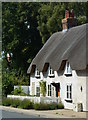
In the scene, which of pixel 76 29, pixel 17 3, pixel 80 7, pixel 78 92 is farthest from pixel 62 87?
pixel 17 3

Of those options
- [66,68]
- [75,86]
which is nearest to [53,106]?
[75,86]

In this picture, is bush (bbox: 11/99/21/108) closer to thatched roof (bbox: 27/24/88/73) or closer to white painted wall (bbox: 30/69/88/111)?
white painted wall (bbox: 30/69/88/111)

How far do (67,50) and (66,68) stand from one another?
5.47ft

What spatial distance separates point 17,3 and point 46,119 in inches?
1420

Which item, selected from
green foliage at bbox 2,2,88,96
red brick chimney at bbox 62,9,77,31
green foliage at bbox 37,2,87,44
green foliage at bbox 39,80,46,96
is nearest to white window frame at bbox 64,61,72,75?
green foliage at bbox 39,80,46,96

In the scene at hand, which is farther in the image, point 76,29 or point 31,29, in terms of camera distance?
point 31,29

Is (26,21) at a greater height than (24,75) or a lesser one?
greater

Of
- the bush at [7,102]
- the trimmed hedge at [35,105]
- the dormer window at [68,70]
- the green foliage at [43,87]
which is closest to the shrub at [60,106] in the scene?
the trimmed hedge at [35,105]

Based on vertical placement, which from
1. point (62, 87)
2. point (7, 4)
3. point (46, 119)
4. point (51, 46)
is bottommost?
point (46, 119)

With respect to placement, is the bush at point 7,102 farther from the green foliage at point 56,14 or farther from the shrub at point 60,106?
the green foliage at point 56,14

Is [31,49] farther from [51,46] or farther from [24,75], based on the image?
[51,46]

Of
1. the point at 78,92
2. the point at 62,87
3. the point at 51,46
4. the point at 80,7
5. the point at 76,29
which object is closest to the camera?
the point at 78,92

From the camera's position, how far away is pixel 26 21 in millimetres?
54969

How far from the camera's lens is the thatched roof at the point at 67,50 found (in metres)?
28.8
